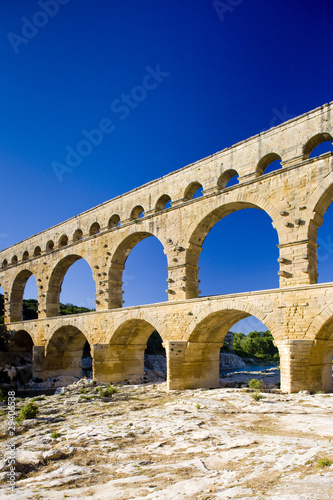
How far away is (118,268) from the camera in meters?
20.2

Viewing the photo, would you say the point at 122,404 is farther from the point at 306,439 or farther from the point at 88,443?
the point at 306,439

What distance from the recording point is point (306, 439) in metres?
6.54

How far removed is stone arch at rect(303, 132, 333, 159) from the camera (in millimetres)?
12913

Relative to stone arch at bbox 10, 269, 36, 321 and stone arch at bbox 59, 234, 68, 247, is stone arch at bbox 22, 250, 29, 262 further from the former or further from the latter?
stone arch at bbox 59, 234, 68, 247

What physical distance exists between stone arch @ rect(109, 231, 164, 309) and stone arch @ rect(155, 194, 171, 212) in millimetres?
2005

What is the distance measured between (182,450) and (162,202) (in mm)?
12899

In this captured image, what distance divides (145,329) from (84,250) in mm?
5944

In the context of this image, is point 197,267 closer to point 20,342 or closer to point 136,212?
point 136,212

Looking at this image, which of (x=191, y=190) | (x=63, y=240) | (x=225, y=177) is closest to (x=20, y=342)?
(x=63, y=240)

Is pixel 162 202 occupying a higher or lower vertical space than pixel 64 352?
higher

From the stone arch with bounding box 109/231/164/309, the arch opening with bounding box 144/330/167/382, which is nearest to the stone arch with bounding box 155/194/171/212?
the stone arch with bounding box 109/231/164/309

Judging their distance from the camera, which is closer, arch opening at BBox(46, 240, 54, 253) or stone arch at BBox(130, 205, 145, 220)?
stone arch at BBox(130, 205, 145, 220)

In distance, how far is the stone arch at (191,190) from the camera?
16.8 meters

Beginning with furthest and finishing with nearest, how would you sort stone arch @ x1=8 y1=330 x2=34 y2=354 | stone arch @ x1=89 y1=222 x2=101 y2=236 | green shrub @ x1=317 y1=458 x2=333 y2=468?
stone arch @ x1=8 y1=330 x2=34 y2=354 → stone arch @ x1=89 y1=222 x2=101 y2=236 → green shrub @ x1=317 y1=458 x2=333 y2=468
